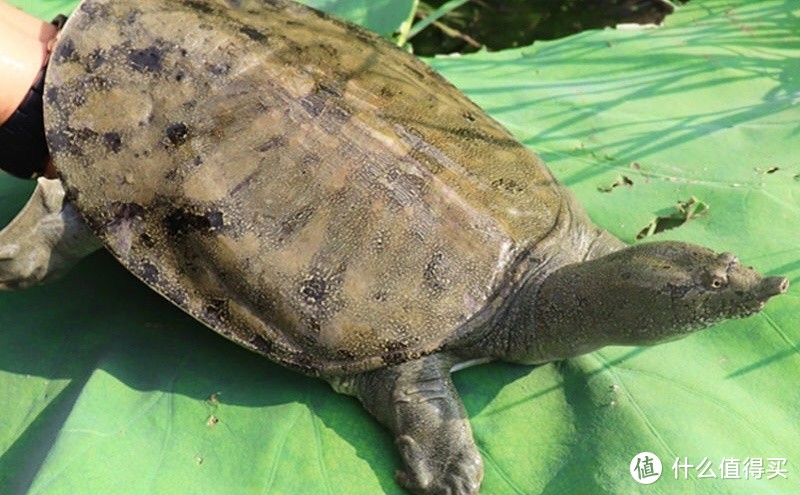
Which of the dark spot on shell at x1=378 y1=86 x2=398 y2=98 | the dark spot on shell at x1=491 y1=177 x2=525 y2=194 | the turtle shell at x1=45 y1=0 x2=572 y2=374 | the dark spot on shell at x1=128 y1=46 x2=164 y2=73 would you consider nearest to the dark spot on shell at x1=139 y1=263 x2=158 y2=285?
the turtle shell at x1=45 y1=0 x2=572 y2=374

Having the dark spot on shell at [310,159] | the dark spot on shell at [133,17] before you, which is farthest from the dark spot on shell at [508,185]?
the dark spot on shell at [133,17]

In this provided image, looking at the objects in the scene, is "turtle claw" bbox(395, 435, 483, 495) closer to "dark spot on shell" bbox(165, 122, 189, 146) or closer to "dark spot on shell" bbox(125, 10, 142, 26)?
"dark spot on shell" bbox(165, 122, 189, 146)

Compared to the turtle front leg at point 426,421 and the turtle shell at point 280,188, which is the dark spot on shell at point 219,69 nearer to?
the turtle shell at point 280,188

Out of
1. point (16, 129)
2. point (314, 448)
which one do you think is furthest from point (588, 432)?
point (16, 129)

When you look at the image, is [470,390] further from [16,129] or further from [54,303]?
[16,129]

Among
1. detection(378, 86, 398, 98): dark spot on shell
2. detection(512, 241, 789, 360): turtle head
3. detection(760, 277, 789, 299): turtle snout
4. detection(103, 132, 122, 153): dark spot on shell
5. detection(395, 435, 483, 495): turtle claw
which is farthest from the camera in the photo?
detection(378, 86, 398, 98): dark spot on shell

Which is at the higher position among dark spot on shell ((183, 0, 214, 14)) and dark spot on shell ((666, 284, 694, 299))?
dark spot on shell ((183, 0, 214, 14))

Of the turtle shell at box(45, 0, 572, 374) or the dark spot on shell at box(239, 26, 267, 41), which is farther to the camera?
the dark spot on shell at box(239, 26, 267, 41)
